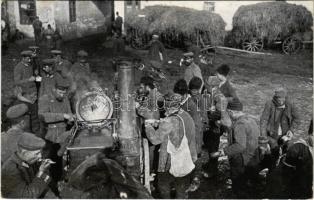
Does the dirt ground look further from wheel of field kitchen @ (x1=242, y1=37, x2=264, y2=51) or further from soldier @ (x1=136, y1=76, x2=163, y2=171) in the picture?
soldier @ (x1=136, y1=76, x2=163, y2=171)

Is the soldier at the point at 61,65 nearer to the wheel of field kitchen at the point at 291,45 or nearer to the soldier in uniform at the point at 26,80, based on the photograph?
the soldier in uniform at the point at 26,80

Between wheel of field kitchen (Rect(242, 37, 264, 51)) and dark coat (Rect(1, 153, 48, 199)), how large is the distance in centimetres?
1229

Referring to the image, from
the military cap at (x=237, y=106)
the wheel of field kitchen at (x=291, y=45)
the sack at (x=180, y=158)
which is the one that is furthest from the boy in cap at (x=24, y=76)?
the wheel of field kitchen at (x=291, y=45)

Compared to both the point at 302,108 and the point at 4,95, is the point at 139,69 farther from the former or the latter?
the point at 302,108

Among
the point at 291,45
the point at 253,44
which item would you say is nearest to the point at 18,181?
the point at 253,44

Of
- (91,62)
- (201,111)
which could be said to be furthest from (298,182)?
(91,62)

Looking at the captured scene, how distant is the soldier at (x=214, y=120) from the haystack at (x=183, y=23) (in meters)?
6.90

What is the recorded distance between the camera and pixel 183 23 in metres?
14.7

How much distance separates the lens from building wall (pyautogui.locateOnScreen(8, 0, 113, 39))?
16969mm

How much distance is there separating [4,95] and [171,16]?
26.4 feet

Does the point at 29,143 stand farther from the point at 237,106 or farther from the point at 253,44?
the point at 253,44

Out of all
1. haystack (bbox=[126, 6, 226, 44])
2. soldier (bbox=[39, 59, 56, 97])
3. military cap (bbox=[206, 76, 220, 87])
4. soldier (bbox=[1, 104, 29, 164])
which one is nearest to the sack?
soldier (bbox=[1, 104, 29, 164])

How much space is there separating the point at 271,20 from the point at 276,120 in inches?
380

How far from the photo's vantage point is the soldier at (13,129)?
14.1 feet
